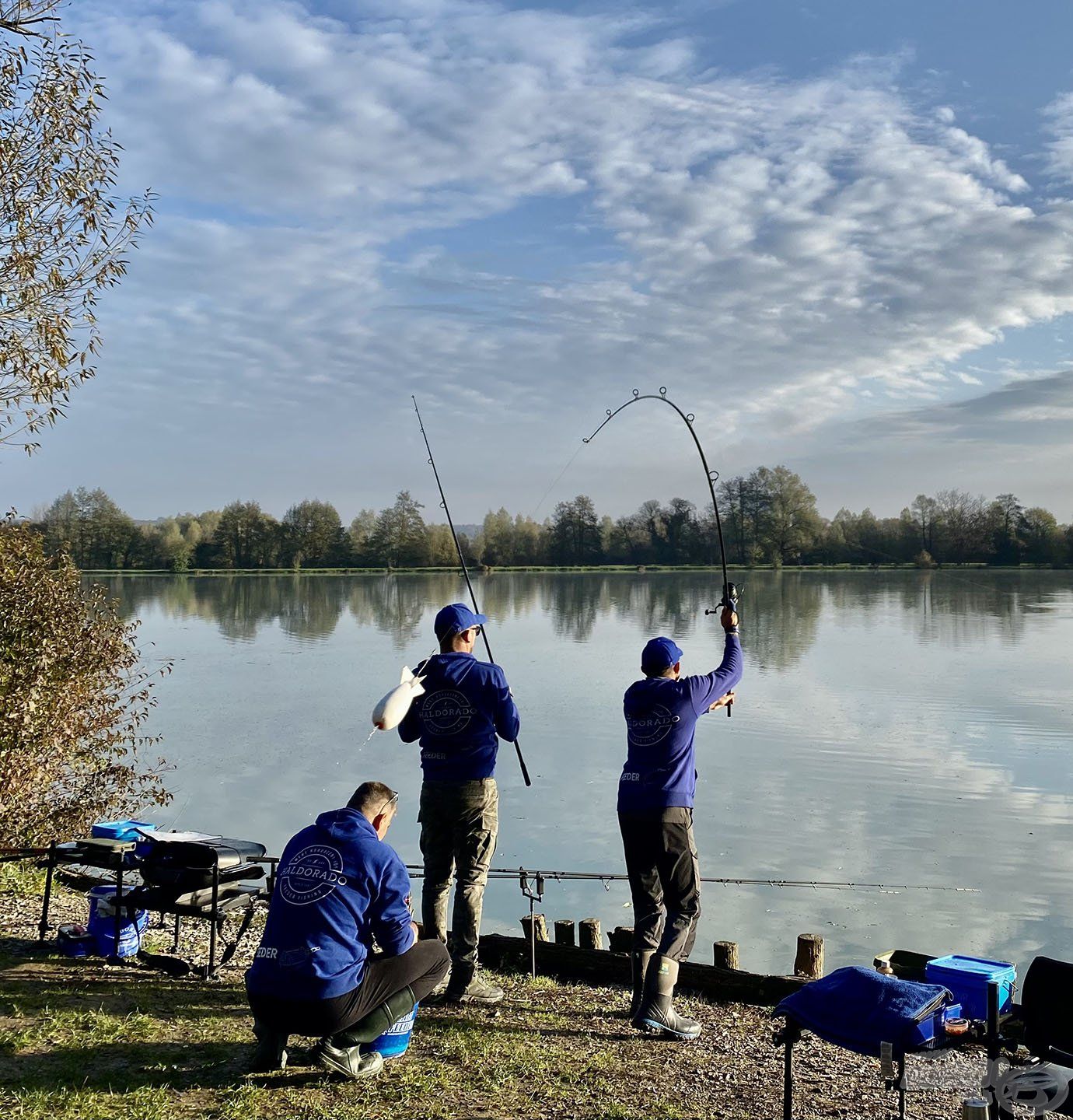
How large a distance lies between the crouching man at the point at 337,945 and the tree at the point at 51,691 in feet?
16.1

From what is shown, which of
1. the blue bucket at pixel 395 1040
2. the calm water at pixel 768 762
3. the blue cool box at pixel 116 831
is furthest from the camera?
the calm water at pixel 768 762

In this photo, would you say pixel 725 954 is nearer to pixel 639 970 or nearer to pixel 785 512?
pixel 639 970

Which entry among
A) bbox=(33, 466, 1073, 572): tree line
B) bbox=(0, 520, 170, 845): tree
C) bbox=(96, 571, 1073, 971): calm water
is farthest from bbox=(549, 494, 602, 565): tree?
bbox=(0, 520, 170, 845): tree

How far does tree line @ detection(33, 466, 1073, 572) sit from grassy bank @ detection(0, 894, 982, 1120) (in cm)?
5987

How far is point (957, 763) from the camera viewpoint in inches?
562

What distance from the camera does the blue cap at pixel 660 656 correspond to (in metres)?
5.03

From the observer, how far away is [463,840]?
5043mm

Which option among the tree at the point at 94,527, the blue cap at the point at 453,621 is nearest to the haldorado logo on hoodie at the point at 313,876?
the blue cap at the point at 453,621

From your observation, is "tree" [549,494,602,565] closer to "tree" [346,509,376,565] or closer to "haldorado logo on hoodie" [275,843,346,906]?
"tree" [346,509,376,565]

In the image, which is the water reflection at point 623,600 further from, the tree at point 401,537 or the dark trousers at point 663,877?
the dark trousers at point 663,877

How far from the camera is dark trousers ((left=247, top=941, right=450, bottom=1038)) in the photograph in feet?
12.8

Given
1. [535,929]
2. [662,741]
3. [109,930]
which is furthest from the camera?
[535,929]

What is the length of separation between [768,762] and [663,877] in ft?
33.0

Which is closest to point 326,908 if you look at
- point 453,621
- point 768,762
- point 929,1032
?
point 453,621
